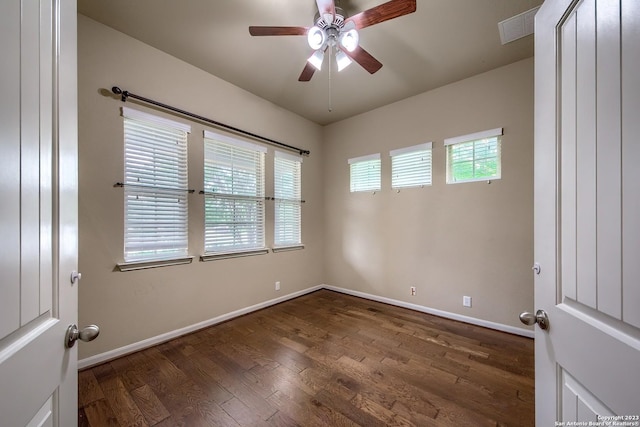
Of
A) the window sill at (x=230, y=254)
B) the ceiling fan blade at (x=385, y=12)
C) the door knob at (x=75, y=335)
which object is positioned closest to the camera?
the door knob at (x=75, y=335)

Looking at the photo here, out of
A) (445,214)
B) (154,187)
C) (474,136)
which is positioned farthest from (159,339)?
(474,136)

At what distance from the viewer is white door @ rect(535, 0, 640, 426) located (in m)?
0.53

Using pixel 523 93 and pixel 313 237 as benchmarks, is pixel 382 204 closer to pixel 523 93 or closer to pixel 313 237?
pixel 313 237

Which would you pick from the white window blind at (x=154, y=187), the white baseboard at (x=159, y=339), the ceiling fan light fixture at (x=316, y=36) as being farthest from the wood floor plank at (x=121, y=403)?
the ceiling fan light fixture at (x=316, y=36)

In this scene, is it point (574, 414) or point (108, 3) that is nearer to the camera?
point (574, 414)

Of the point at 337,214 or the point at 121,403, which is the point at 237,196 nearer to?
the point at 337,214

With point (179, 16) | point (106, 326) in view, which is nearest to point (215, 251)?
point (106, 326)

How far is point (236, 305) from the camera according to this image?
3.06 m

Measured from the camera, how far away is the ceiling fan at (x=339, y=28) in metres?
1.56

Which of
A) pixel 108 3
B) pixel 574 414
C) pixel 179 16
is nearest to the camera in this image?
pixel 574 414

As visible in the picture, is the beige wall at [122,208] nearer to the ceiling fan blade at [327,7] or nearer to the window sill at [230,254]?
the window sill at [230,254]

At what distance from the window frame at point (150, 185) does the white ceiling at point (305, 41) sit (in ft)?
2.53

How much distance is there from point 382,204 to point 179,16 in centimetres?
306

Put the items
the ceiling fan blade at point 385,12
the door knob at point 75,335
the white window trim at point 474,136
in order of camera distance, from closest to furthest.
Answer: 1. the door knob at point 75,335
2. the ceiling fan blade at point 385,12
3. the white window trim at point 474,136
